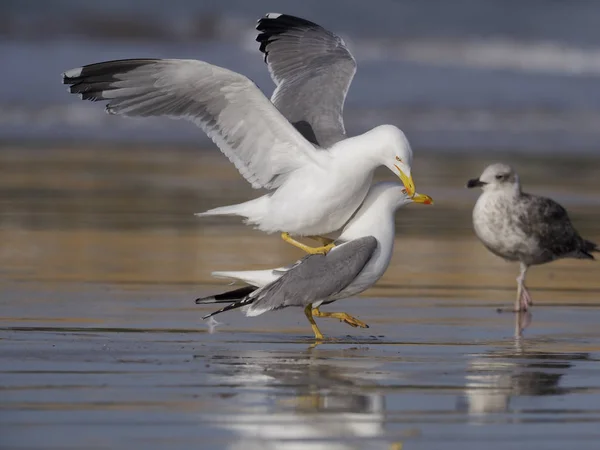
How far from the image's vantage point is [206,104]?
8.76 meters

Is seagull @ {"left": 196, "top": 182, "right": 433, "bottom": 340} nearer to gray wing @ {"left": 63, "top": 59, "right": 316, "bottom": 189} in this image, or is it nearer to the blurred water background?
gray wing @ {"left": 63, "top": 59, "right": 316, "bottom": 189}

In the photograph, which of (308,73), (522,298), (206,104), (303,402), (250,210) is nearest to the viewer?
(303,402)

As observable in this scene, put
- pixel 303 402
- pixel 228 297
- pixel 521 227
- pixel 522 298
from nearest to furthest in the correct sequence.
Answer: pixel 303 402 → pixel 228 297 → pixel 522 298 → pixel 521 227

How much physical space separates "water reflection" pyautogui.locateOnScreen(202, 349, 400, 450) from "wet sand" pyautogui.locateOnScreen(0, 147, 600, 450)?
13mm

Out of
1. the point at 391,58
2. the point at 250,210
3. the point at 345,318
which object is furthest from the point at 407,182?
the point at 391,58

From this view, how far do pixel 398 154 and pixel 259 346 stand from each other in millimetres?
1456

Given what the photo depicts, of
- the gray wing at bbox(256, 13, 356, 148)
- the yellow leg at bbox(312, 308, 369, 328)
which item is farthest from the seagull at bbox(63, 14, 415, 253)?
the yellow leg at bbox(312, 308, 369, 328)

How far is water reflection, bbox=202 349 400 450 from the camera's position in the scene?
5.61 metres

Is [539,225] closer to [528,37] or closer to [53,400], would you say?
[53,400]

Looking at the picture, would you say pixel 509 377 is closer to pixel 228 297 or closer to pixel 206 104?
pixel 228 297

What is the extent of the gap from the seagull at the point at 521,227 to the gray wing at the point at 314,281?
2255 millimetres

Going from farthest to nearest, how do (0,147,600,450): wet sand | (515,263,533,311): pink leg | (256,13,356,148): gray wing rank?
(256,13,356,148): gray wing → (515,263,533,311): pink leg → (0,147,600,450): wet sand

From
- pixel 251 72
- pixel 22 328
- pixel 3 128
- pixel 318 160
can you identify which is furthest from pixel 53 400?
pixel 251 72

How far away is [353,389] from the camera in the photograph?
259 inches
